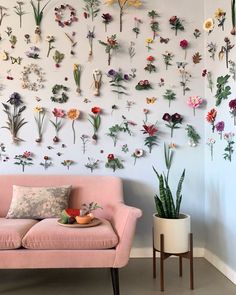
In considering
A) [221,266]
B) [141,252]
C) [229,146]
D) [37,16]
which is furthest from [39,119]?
[221,266]

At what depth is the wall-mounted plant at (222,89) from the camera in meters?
2.70

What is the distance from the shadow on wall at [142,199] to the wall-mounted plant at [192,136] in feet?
1.96

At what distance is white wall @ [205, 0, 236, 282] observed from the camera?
2631mm

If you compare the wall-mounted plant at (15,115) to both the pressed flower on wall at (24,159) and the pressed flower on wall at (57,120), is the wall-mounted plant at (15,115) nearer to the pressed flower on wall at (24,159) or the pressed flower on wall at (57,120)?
the pressed flower on wall at (24,159)

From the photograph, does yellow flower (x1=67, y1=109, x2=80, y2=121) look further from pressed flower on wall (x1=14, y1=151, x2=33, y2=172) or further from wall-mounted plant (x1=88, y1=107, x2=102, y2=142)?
pressed flower on wall (x1=14, y1=151, x2=33, y2=172)

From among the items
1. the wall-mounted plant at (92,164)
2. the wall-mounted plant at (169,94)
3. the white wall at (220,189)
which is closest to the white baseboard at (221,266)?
the white wall at (220,189)

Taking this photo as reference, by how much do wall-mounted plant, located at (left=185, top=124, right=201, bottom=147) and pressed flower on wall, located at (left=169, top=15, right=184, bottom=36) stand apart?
0.94 m

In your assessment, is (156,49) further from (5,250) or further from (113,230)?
(5,250)

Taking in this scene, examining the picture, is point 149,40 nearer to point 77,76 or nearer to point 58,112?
point 77,76

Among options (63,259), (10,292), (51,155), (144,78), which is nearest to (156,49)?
(144,78)

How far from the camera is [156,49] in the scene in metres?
3.16

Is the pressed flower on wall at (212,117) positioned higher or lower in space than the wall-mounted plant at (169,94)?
lower

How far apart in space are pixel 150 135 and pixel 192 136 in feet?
1.34

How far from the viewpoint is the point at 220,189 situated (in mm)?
2854
